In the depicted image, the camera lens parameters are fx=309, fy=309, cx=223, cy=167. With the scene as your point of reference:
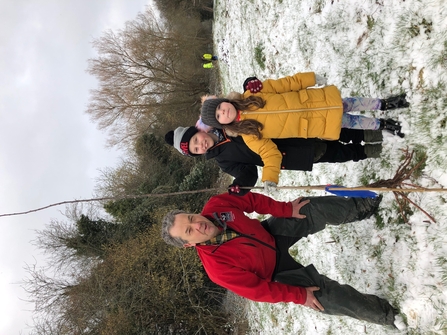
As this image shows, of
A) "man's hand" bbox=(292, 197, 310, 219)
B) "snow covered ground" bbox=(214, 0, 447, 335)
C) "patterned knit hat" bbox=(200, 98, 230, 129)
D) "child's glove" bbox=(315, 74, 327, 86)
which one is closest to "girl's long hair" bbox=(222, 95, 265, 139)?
"patterned knit hat" bbox=(200, 98, 230, 129)

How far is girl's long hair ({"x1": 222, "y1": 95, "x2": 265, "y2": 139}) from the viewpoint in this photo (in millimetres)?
3258

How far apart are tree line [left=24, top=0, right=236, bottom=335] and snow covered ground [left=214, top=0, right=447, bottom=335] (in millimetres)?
4758

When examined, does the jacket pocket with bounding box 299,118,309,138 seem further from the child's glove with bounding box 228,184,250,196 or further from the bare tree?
Answer: the bare tree

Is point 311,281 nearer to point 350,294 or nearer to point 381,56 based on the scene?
point 350,294

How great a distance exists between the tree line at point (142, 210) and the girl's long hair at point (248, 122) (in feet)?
25.1

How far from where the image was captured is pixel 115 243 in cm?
1303

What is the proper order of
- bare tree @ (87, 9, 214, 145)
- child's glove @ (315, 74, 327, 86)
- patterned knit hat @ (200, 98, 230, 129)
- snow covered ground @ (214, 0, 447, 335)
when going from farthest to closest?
bare tree @ (87, 9, 214, 145) → child's glove @ (315, 74, 327, 86) → patterned knit hat @ (200, 98, 230, 129) → snow covered ground @ (214, 0, 447, 335)

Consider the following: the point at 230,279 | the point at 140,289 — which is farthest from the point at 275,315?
the point at 140,289

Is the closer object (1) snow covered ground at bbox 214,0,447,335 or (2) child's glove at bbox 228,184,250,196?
(1) snow covered ground at bbox 214,0,447,335

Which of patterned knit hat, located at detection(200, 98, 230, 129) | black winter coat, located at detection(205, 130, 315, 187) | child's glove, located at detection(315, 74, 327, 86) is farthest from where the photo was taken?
black winter coat, located at detection(205, 130, 315, 187)

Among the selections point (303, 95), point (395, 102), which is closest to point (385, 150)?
point (395, 102)

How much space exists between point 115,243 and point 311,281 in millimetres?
11215

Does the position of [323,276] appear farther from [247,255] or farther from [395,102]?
[395,102]

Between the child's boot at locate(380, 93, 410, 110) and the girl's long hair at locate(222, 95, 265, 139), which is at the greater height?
the girl's long hair at locate(222, 95, 265, 139)
